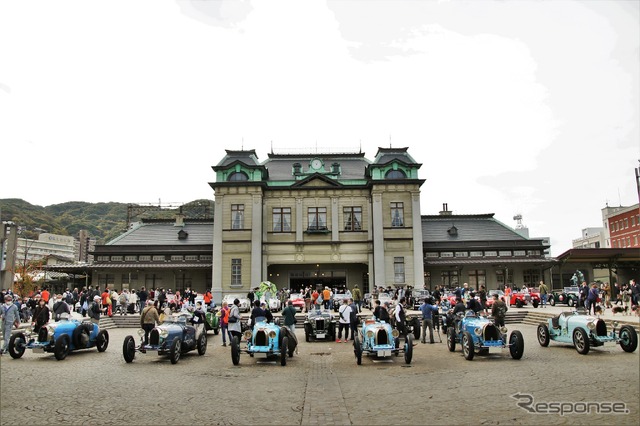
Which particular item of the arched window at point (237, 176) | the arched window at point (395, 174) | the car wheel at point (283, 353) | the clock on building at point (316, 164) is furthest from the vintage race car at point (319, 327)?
the clock on building at point (316, 164)

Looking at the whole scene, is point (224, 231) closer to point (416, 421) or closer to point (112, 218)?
point (416, 421)

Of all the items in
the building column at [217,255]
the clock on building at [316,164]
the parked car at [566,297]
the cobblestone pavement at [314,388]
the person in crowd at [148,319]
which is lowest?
the cobblestone pavement at [314,388]

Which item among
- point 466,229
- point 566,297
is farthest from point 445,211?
point 566,297

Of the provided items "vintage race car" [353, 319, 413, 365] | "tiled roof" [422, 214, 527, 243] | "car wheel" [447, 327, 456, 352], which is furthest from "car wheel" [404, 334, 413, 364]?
"tiled roof" [422, 214, 527, 243]

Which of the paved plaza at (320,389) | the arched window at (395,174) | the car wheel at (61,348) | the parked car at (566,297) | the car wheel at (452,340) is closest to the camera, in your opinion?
the paved plaza at (320,389)

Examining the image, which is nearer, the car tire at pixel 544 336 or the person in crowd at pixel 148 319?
the person in crowd at pixel 148 319

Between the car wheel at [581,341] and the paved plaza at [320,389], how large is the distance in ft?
0.77

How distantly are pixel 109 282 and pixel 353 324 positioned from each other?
35588 mm

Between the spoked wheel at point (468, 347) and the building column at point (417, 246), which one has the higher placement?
the building column at point (417, 246)

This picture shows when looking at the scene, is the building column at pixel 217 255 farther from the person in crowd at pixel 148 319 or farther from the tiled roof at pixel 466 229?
the person in crowd at pixel 148 319

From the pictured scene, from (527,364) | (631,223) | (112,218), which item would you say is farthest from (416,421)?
(112,218)

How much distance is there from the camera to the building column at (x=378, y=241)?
150 ft

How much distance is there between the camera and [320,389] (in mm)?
11961

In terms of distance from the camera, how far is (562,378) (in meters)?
12.3
